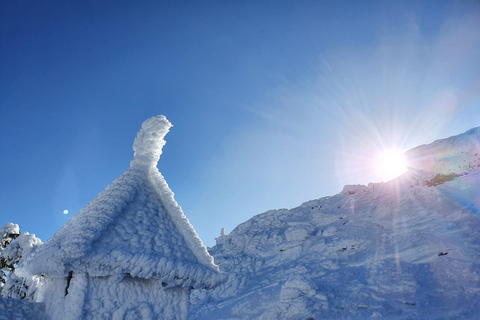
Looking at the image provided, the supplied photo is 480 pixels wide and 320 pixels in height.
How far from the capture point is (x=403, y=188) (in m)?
20.0

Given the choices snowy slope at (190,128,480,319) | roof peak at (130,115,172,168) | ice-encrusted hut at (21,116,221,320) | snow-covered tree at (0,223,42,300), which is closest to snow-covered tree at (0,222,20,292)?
snow-covered tree at (0,223,42,300)

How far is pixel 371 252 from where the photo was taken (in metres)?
14.9

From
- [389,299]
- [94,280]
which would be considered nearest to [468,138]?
[389,299]

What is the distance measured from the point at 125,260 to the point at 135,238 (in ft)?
1.16

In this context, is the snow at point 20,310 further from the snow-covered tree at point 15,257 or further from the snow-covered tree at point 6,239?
the snow-covered tree at point 6,239

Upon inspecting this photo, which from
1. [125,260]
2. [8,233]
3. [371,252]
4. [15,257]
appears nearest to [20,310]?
[125,260]

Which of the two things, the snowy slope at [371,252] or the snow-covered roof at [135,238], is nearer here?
the snow-covered roof at [135,238]

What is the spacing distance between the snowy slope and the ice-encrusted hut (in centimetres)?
747

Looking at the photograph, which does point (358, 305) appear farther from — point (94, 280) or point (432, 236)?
point (94, 280)

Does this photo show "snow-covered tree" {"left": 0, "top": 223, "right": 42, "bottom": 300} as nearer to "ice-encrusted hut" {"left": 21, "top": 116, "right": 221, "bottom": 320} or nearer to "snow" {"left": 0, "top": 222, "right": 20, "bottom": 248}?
"snow" {"left": 0, "top": 222, "right": 20, "bottom": 248}

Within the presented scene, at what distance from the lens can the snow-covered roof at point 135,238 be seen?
131 inches

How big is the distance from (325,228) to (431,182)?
25.7 feet

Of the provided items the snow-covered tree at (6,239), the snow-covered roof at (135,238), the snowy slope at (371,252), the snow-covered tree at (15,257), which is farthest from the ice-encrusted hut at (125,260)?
the snowy slope at (371,252)

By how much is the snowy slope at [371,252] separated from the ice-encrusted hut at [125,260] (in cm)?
747
